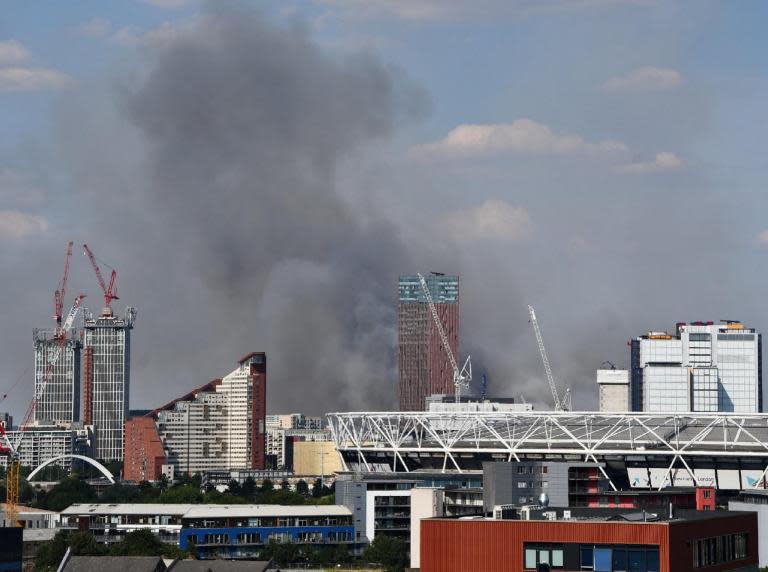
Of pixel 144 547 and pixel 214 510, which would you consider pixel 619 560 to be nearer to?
pixel 144 547

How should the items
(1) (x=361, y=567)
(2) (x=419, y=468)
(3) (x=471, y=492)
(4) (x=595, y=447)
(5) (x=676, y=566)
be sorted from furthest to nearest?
1. (2) (x=419, y=468)
2. (4) (x=595, y=447)
3. (1) (x=361, y=567)
4. (3) (x=471, y=492)
5. (5) (x=676, y=566)

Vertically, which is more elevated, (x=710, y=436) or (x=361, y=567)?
(x=710, y=436)

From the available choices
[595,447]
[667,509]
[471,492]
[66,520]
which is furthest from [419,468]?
[667,509]

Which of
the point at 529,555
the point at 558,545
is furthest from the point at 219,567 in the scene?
the point at 558,545

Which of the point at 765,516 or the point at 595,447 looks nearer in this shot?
the point at 765,516

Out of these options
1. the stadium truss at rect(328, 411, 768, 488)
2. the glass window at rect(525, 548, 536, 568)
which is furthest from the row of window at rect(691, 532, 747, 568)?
the stadium truss at rect(328, 411, 768, 488)

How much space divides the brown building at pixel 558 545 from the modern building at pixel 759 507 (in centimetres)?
3849

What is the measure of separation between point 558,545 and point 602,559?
110cm

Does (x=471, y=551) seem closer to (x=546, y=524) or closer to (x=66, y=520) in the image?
(x=546, y=524)

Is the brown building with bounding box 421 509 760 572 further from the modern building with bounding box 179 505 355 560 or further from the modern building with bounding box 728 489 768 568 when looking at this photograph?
the modern building with bounding box 179 505 355 560

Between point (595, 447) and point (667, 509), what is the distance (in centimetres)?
9333

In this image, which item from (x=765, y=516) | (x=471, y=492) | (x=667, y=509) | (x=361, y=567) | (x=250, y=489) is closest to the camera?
(x=667, y=509)

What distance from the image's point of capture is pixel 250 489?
19562cm

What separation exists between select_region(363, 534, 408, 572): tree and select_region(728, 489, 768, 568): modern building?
68.8 ft
